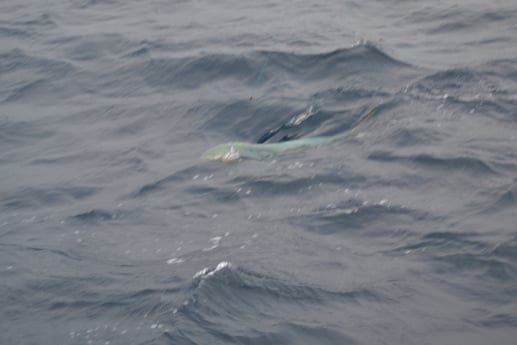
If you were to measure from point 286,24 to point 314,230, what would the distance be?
5.68 m

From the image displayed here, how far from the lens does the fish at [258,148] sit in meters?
7.66

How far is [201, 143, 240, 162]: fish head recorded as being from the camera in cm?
764

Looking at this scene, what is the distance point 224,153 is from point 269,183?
2.51 ft

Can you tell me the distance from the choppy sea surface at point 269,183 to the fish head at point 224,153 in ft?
0.37

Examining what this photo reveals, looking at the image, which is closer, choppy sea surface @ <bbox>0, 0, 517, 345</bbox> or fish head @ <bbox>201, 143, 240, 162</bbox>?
choppy sea surface @ <bbox>0, 0, 517, 345</bbox>

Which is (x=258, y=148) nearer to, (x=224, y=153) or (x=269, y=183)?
(x=224, y=153)

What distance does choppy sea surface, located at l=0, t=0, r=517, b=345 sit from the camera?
5344 millimetres

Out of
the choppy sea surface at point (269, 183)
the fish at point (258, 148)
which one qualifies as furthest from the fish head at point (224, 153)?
the choppy sea surface at point (269, 183)

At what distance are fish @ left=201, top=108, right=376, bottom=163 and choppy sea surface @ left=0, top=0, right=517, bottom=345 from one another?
0.10 meters

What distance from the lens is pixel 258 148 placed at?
25.4 feet

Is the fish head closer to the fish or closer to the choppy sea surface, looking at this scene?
the fish

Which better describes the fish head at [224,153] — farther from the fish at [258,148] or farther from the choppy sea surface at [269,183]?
the choppy sea surface at [269,183]

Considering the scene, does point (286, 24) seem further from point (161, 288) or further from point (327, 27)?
point (161, 288)

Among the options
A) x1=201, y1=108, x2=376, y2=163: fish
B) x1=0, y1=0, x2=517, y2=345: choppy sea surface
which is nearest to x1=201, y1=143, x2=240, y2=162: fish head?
x1=201, y1=108, x2=376, y2=163: fish
